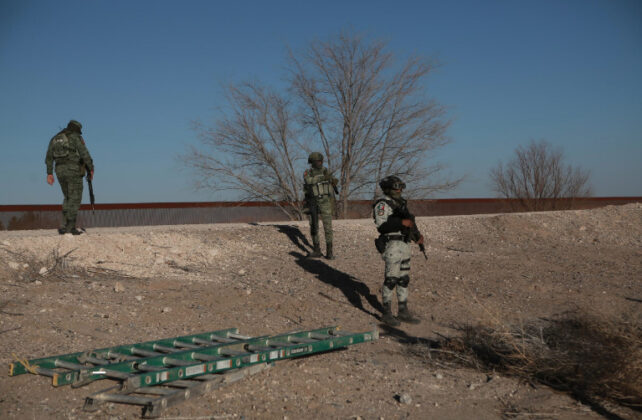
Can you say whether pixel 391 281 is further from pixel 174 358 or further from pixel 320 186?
pixel 320 186

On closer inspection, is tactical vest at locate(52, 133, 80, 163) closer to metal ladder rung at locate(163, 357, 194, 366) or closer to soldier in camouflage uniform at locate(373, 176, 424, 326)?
soldier in camouflage uniform at locate(373, 176, 424, 326)

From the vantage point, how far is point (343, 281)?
864 cm

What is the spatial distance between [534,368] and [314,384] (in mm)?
1877

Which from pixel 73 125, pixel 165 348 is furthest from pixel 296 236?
pixel 165 348

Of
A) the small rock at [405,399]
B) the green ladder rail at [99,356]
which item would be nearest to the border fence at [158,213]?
the green ladder rail at [99,356]

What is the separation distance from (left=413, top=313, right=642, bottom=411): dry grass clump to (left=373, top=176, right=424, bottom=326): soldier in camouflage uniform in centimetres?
109

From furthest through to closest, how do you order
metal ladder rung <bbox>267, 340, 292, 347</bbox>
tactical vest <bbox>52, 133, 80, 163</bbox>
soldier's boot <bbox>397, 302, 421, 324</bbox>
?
tactical vest <bbox>52, 133, 80, 163</bbox> → soldier's boot <bbox>397, 302, 421, 324</bbox> → metal ladder rung <bbox>267, 340, 292, 347</bbox>

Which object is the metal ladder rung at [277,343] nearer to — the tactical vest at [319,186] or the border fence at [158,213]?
the tactical vest at [319,186]

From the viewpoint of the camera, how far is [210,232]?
410 inches

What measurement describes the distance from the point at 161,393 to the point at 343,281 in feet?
16.6

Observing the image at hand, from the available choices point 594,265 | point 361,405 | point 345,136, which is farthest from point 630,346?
point 345,136

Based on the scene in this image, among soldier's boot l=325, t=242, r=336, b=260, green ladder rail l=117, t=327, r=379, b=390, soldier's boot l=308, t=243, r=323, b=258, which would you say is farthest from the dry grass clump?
soldier's boot l=308, t=243, r=323, b=258

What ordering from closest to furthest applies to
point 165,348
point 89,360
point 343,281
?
point 89,360 < point 165,348 < point 343,281

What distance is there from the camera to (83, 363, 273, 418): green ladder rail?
3.61m
